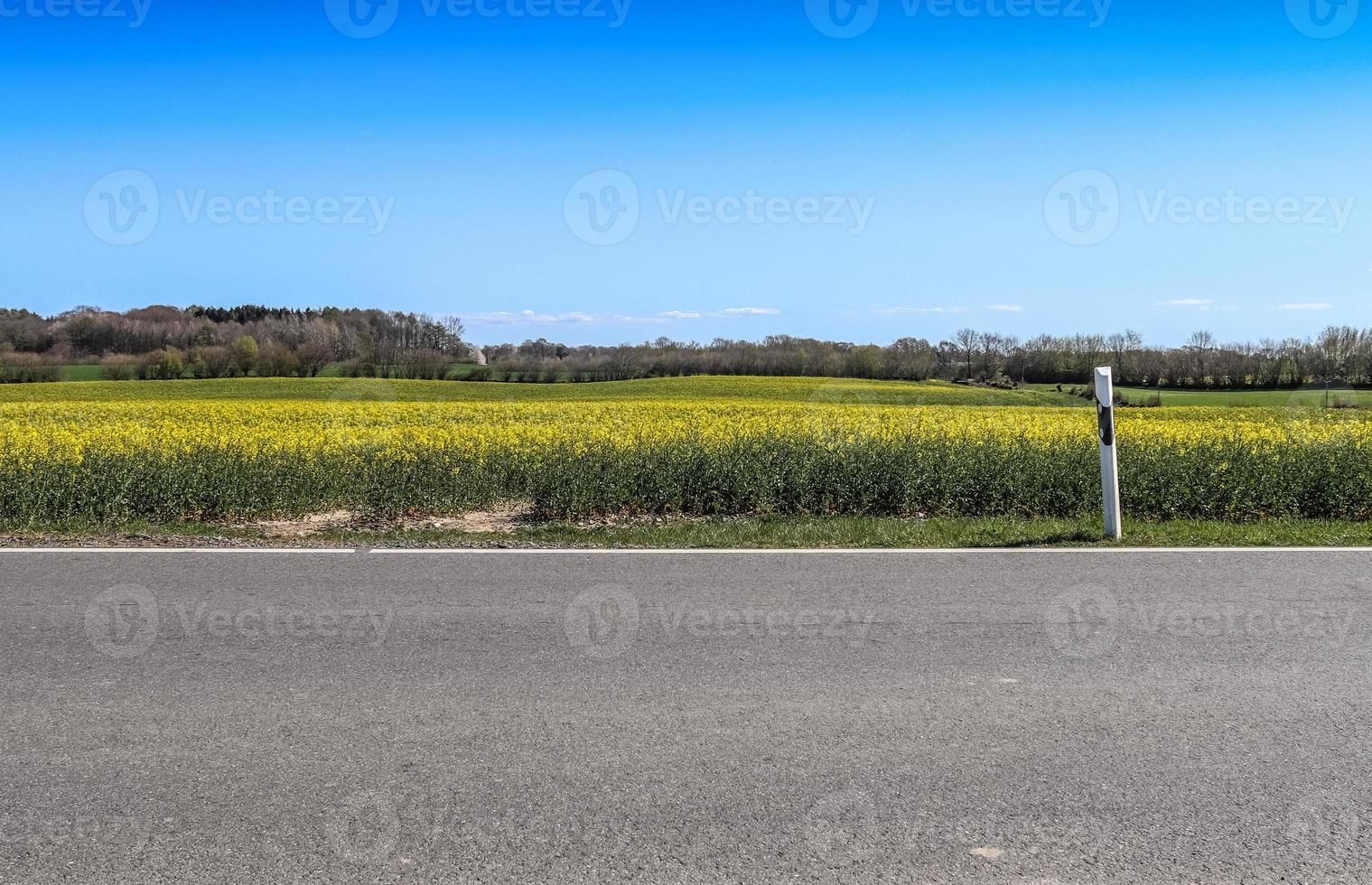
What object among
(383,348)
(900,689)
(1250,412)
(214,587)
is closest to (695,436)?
(214,587)

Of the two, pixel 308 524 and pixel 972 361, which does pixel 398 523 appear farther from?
pixel 972 361

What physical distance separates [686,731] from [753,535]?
17.6 feet

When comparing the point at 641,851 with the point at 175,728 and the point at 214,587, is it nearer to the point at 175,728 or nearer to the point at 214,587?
the point at 175,728

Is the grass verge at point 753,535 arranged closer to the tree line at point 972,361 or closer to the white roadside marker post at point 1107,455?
the white roadside marker post at point 1107,455

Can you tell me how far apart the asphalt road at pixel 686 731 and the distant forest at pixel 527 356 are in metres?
57.4

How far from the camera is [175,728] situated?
421 centimetres

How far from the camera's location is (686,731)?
4176mm

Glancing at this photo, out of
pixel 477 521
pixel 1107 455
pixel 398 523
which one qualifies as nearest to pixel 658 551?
pixel 477 521

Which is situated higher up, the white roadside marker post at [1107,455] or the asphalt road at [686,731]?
the white roadside marker post at [1107,455]

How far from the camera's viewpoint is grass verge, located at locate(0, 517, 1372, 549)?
28.9ft

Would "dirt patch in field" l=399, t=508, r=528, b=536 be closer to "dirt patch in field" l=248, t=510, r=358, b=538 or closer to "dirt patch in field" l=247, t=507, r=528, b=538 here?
"dirt patch in field" l=247, t=507, r=528, b=538

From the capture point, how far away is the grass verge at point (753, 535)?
8.80 metres

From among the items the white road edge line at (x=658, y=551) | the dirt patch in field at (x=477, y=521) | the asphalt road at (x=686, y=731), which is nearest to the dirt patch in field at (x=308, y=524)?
the dirt patch in field at (x=477, y=521)

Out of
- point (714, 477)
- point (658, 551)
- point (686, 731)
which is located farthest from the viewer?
point (714, 477)
